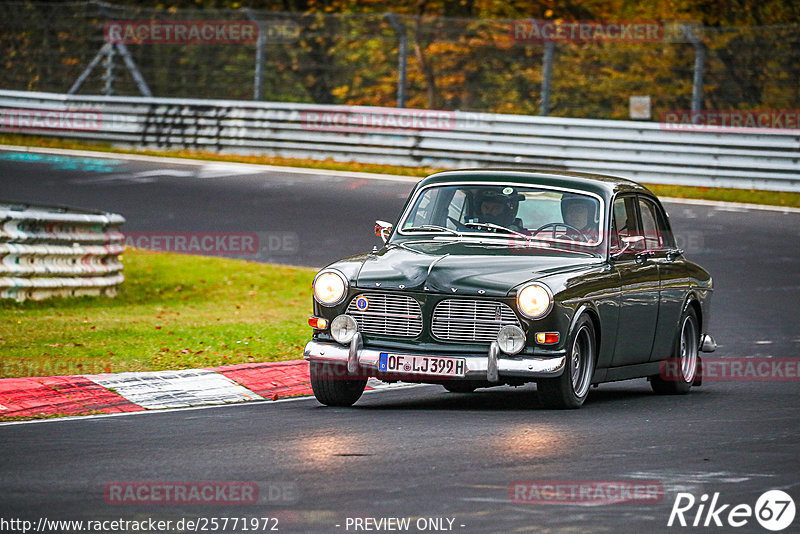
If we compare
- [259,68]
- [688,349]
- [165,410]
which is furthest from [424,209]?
[259,68]

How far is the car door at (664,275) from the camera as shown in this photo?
11625 millimetres

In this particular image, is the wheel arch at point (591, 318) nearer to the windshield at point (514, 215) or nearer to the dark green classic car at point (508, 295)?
the dark green classic car at point (508, 295)

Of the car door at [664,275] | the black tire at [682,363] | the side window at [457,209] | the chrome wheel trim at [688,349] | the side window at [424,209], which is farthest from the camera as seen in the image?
the chrome wheel trim at [688,349]

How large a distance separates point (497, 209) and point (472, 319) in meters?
1.47

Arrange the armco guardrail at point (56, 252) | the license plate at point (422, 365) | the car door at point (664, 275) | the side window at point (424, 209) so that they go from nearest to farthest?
the license plate at point (422, 365) → the side window at point (424, 209) → the car door at point (664, 275) → the armco guardrail at point (56, 252)

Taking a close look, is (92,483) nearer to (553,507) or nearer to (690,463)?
(553,507)

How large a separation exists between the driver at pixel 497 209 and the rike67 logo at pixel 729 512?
13.3ft

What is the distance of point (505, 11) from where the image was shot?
35.3 metres

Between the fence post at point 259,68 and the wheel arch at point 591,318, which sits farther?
the fence post at point 259,68

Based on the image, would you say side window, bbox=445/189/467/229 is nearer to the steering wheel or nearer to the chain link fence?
the steering wheel

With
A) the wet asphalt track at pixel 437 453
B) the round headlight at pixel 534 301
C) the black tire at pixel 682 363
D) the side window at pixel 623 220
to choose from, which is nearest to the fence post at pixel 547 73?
the wet asphalt track at pixel 437 453

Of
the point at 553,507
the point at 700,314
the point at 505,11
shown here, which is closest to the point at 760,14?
the point at 505,11

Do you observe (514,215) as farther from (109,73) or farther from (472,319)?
(109,73)

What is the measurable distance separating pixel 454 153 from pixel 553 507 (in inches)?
795
